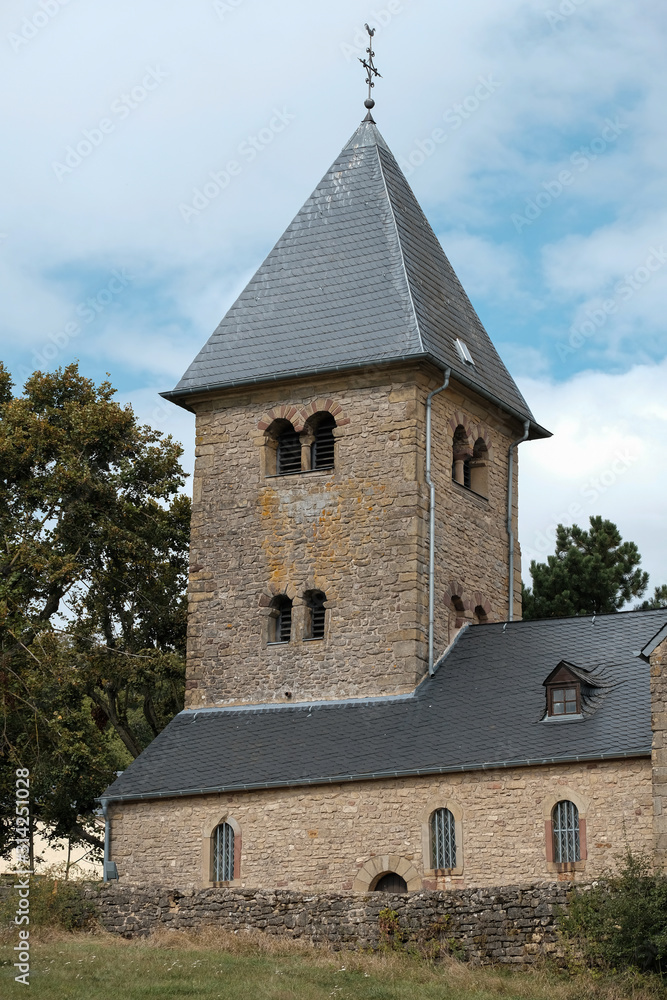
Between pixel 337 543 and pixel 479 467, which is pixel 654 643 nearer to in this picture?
pixel 337 543

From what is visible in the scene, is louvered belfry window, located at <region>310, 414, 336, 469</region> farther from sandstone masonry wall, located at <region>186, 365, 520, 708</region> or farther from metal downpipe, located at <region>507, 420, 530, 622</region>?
metal downpipe, located at <region>507, 420, 530, 622</region>

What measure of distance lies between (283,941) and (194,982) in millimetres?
2717

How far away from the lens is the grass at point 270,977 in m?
17.6

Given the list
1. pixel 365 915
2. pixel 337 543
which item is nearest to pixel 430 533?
pixel 337 543

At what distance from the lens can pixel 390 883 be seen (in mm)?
22891

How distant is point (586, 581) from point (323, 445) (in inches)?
373

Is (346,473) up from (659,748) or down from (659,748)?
up

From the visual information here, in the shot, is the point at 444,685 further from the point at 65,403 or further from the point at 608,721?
the point at 65,403

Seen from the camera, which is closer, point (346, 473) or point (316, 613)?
point (316, 613)

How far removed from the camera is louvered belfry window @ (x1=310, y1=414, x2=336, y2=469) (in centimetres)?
2772

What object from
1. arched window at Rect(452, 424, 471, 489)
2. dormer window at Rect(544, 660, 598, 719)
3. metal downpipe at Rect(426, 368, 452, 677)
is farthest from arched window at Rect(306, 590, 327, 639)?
dormer window at Rect(544, 660, 598, 719)

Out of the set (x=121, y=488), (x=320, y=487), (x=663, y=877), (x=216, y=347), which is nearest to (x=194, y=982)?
(x=663, y=877)

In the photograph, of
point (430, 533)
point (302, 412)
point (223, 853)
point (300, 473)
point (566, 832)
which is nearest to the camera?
point (566, 832)

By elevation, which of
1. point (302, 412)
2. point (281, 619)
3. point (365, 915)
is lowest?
point (365, 915)
